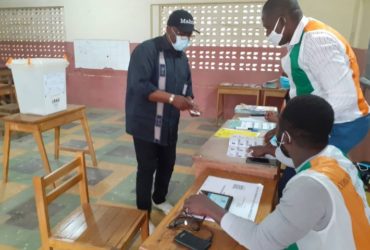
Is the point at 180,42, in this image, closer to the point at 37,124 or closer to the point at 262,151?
the point at 262,151

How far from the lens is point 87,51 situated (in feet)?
19.0

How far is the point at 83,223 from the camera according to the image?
1.51 metres

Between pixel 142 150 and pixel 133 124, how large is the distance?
0.58 feet

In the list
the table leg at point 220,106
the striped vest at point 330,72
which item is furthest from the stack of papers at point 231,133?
the table leg at point 220,106

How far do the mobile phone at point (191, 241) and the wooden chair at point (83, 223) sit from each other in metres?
0.52

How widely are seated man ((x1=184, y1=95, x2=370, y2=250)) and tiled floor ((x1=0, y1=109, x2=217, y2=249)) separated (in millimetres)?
1321

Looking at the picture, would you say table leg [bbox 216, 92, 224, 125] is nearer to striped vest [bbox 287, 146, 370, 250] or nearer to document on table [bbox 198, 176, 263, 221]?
document on table [bbox 198, 176, 263, 221]

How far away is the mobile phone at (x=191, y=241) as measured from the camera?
0.90 meters

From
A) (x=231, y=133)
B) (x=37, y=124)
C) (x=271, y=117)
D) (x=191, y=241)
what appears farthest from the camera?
(x=37, y=124)

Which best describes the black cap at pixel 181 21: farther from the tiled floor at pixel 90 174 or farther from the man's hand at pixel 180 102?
the tiled floor at pixel 90 174

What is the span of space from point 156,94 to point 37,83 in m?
1.31

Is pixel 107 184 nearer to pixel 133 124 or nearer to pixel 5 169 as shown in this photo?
pixel 5 169

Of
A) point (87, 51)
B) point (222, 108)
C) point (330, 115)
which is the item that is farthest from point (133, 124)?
point (87, 51)

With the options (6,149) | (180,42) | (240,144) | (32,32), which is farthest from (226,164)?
(32,32)
